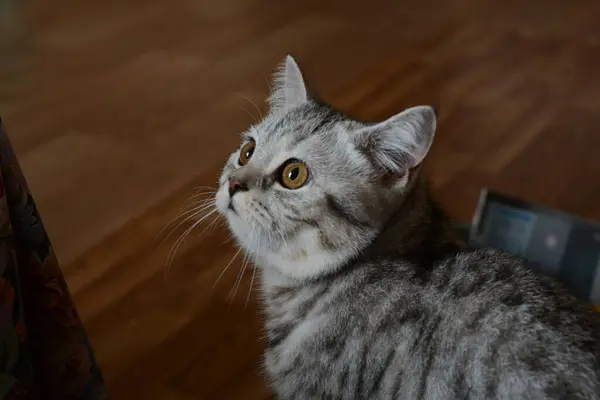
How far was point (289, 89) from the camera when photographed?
1213mm

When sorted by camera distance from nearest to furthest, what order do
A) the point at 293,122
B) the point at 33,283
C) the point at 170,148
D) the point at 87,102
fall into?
1. the point at 33,283
2. the point at 293,122
3. the point at 170,148
4. the point at 87,102

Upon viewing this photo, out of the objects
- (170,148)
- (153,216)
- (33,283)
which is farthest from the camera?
(170,148)

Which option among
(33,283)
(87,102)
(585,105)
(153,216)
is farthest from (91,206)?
(585,105)

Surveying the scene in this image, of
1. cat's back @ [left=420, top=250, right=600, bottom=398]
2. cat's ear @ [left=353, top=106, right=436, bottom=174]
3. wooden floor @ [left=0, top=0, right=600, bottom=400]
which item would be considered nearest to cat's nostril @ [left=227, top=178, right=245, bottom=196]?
cat's ear @ [left=353, top=106, right=436, bottom=174]

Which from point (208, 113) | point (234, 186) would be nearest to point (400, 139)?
point (234, 186)

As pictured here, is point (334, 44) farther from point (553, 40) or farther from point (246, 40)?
point (553, 40)

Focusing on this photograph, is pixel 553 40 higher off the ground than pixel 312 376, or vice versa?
pixel 553 40

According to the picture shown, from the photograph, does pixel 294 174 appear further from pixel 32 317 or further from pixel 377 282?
pixel 32 317

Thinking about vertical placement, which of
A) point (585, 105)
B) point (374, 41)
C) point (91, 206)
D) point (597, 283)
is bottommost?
point (597, 283)

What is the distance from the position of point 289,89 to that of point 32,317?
1.71ft

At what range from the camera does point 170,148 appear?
2.02m

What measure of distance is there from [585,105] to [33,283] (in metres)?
1.72

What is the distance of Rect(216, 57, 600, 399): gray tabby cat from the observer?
925 mm

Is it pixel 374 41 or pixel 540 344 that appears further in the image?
pixel 374 41
